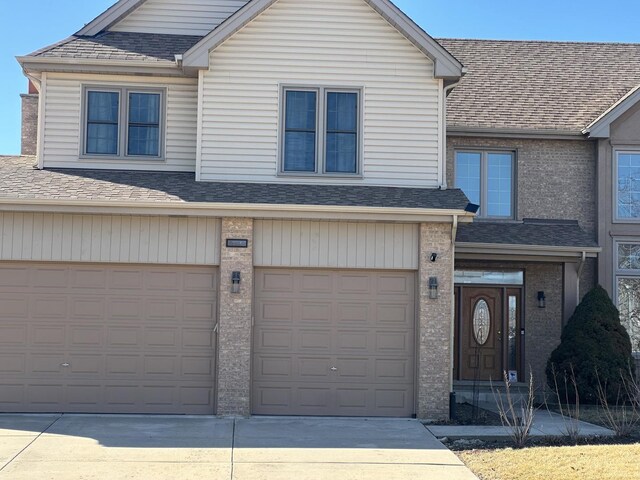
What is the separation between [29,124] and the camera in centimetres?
2227

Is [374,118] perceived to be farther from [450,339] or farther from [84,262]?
[84,262]

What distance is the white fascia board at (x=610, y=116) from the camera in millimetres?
17188

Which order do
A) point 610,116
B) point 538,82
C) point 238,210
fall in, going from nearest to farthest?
point 238,210 → point 610,116 → point 538,82

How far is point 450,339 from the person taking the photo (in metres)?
13.8

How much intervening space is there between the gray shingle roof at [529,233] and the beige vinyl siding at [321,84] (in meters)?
2.49

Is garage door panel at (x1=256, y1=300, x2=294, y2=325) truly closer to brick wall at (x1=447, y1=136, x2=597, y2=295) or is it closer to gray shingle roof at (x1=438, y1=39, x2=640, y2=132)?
brick wall at (x1=447, y1=136, x2=597, y2=295)

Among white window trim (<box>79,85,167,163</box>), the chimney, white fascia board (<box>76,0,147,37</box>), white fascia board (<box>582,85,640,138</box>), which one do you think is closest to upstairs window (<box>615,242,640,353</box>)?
white fascia board (<box>582,85,640,138</box>)

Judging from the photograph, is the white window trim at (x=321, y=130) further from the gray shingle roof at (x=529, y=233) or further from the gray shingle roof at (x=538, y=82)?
the gray shingle roof at (x=538, y=82)

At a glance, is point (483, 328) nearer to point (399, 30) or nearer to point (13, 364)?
point (399, 30)

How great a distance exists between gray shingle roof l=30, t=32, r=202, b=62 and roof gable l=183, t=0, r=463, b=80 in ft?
4.01

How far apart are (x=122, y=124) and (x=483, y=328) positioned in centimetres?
846

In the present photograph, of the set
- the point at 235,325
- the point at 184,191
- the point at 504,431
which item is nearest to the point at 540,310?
the point at 504,431

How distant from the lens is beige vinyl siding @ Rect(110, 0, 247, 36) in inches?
653

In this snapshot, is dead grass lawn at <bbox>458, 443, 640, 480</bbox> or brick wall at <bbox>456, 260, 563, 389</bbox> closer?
dead grass lawn at <bbox>458, 443, 640, 480</bbox>
